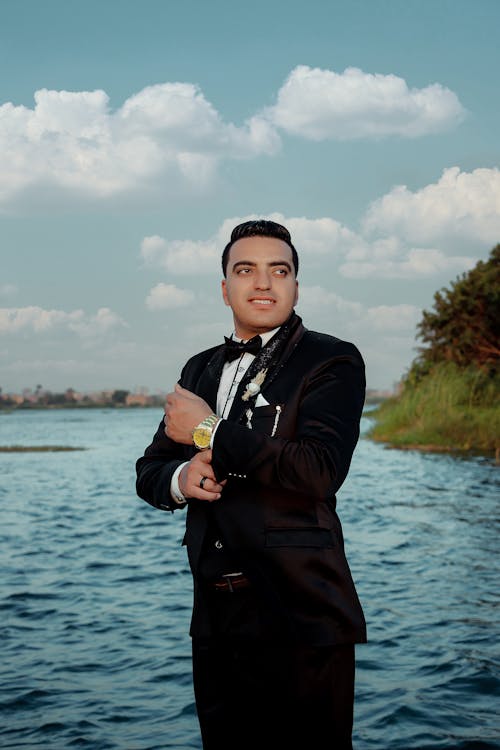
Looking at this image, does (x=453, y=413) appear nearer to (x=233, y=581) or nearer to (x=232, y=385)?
(x=232, y=385)

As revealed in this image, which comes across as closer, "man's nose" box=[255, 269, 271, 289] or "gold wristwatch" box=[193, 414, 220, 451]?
"gold wristwatch" box=[193, 414, 220, 451]

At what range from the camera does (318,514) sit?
2549mm

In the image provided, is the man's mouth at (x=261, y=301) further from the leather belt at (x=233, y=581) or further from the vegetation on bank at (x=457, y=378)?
the vegetation on bank at (x=457, y=378)

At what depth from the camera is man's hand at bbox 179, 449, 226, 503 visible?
254 centimetres

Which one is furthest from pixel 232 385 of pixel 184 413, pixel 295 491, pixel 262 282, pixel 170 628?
pixel 170 628

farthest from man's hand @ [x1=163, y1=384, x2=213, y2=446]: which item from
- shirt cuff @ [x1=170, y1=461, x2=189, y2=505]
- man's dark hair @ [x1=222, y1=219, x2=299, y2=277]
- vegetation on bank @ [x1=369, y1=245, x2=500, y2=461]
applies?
vegetation on bank @ [x1=369, y1=245, x2=500, y2=461]

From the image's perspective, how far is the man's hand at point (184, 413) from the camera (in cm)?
262

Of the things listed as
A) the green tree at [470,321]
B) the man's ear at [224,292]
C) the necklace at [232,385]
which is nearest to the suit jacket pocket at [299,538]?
the necklace at [232,385]

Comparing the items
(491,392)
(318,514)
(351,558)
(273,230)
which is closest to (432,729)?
(318,514)

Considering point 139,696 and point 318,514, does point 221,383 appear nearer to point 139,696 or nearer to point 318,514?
point 318,514

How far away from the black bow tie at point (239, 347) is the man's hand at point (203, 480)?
0.42m

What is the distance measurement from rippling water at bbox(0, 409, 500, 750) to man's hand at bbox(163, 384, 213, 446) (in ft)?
10.7

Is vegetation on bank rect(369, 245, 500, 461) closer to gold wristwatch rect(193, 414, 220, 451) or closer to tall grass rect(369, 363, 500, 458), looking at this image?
tall grass rect(369, 363, 500, 458)

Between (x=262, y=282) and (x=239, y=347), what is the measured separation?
24 centimetres
